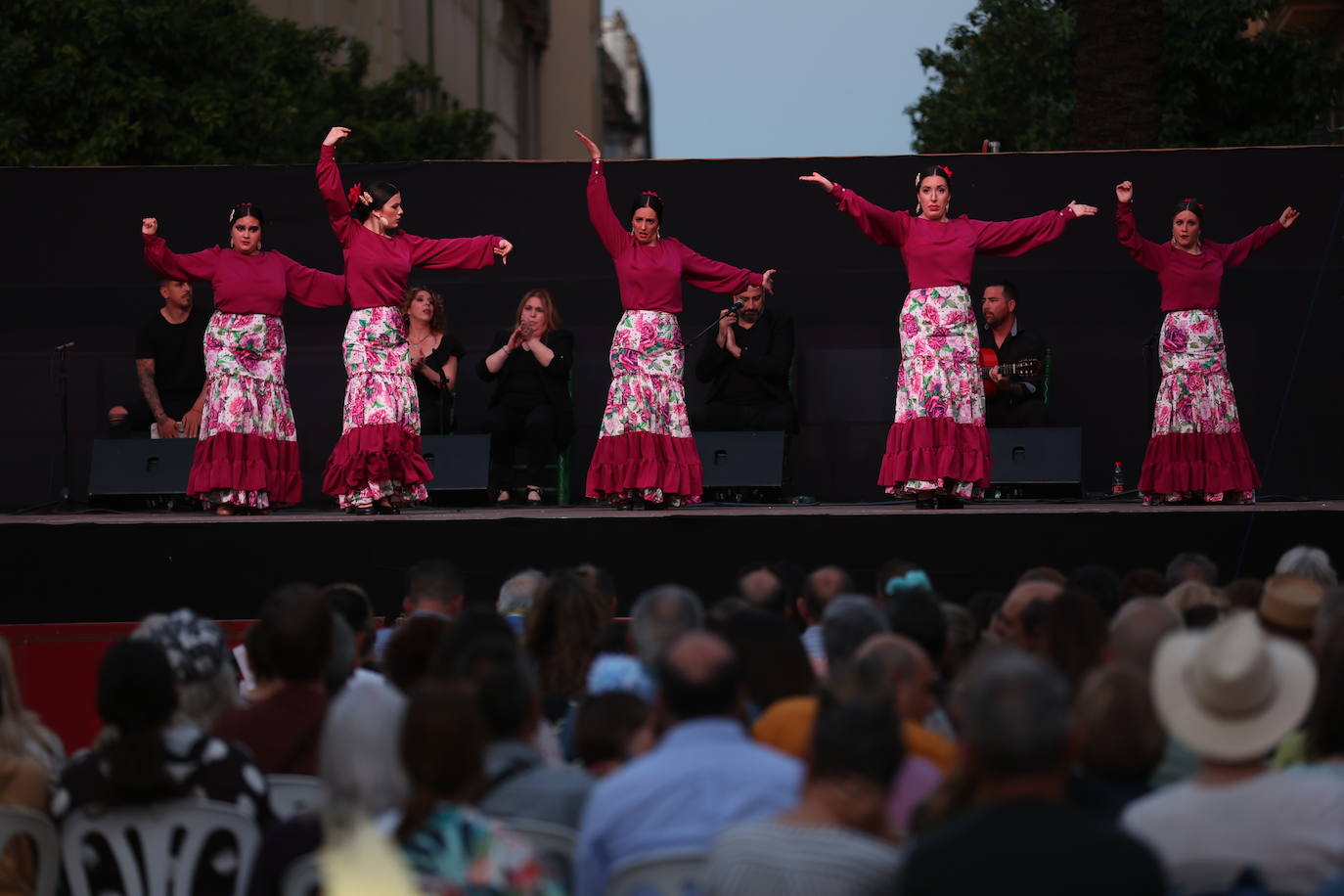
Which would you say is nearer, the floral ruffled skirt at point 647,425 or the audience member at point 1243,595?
the audience member at point 1243,595

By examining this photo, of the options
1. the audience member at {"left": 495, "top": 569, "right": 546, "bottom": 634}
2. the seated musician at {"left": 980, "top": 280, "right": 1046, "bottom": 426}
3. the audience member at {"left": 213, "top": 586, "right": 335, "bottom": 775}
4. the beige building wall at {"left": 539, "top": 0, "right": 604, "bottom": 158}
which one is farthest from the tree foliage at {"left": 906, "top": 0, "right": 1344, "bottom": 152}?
the beige building wall at {"left": 539, "top": 0, "right": 604, "bottom": 158}

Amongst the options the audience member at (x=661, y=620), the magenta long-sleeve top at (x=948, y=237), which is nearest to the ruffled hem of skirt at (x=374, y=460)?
the magenta long-sleeve top at (x=948, y=237)

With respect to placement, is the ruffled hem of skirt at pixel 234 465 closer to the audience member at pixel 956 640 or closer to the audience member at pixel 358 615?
the audience member at pixel 358 615

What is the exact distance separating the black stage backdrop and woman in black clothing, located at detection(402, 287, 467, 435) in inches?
13.4

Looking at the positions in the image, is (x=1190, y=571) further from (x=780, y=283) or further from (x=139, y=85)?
(x=139, y=85)

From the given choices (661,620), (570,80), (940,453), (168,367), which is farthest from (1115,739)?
(570,80)

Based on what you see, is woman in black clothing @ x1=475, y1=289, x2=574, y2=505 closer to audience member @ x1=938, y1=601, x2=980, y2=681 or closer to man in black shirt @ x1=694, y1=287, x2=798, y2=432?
man in black shirt @ x1=694, y1=287, x2=798, y2=432

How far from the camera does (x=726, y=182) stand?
10.2m

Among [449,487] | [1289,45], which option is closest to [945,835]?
[449,487]

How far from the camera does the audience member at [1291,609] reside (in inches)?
168

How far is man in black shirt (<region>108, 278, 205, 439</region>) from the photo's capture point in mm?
9570

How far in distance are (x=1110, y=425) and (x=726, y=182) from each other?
2.44 metres

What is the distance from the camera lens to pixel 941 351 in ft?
27.0

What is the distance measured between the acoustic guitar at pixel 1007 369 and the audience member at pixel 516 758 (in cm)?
646
